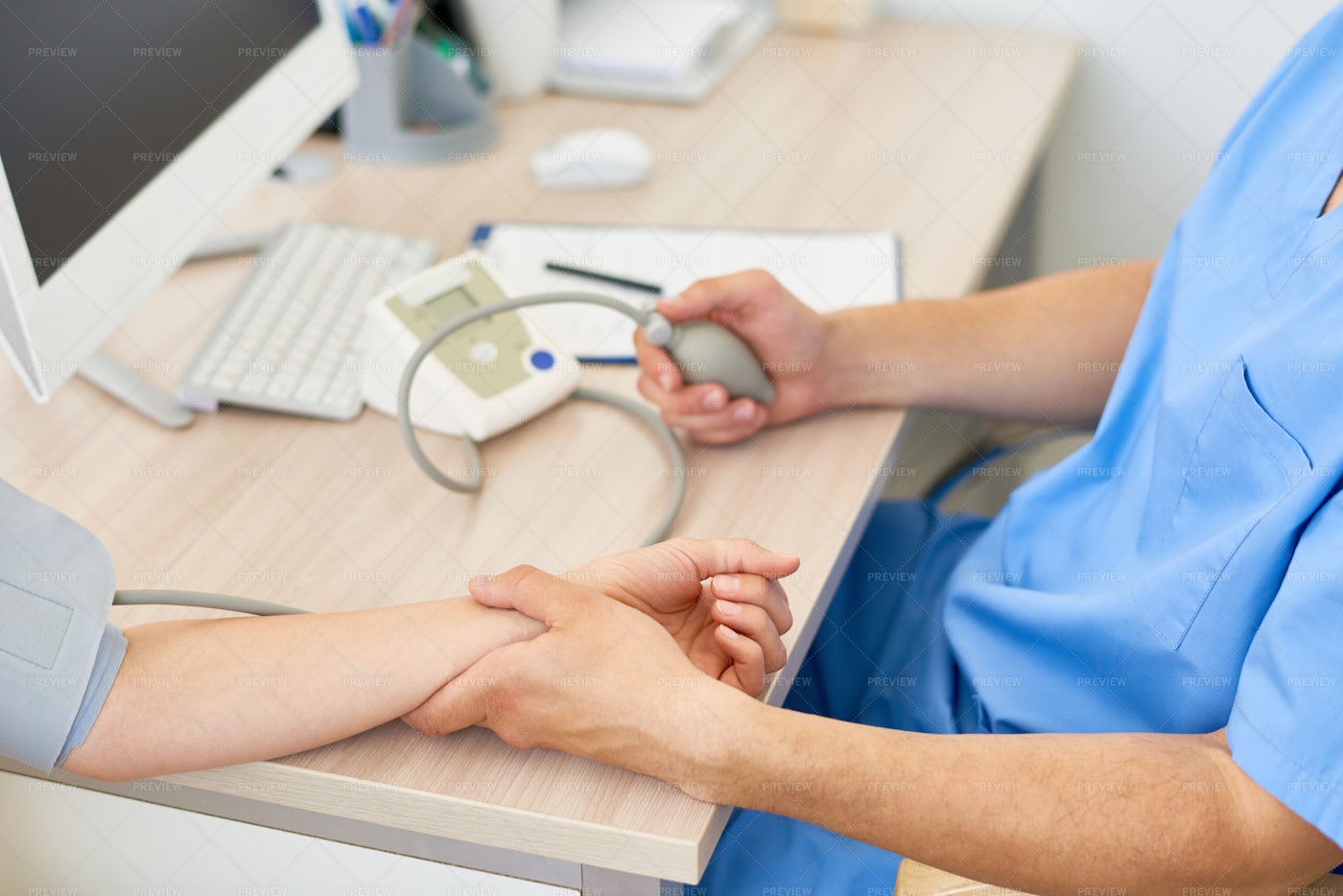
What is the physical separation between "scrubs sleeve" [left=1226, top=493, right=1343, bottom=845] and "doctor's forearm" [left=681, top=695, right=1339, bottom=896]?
2 centimetres

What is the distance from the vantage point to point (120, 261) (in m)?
0.92

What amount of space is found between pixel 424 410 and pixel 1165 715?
0.61 metres

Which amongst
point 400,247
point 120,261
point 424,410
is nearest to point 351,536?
point 424,410

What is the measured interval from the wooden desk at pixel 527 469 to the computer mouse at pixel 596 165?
0.02 meters

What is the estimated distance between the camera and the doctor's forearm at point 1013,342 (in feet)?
3.44

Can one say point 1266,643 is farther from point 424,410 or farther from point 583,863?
point 424,410

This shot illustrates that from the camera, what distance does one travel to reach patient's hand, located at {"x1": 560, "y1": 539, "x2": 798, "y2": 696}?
0.74m

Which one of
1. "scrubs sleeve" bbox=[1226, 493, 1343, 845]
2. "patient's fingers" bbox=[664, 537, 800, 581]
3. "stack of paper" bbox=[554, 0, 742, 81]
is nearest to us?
"scrubs sleeve" bbox=[1226, 493, 1343, 845]

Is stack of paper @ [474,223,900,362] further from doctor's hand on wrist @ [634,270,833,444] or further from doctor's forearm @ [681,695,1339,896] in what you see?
doctor's forearm @ [681,695,1339,896]

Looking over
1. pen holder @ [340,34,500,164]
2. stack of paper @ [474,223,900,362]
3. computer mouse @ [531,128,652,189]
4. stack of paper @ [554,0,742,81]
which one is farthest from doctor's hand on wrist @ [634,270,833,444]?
stack of paper @ [554,0,742,81]

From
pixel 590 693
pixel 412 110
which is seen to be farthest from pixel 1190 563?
pixel 412 110

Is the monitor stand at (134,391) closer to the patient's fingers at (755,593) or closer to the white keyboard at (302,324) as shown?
the white keyboard at (302,324)

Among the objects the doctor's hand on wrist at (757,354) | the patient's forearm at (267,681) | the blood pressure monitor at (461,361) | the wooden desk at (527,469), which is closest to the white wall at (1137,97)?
the wooden desk at (527,469)

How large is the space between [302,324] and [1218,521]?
0.77 m
